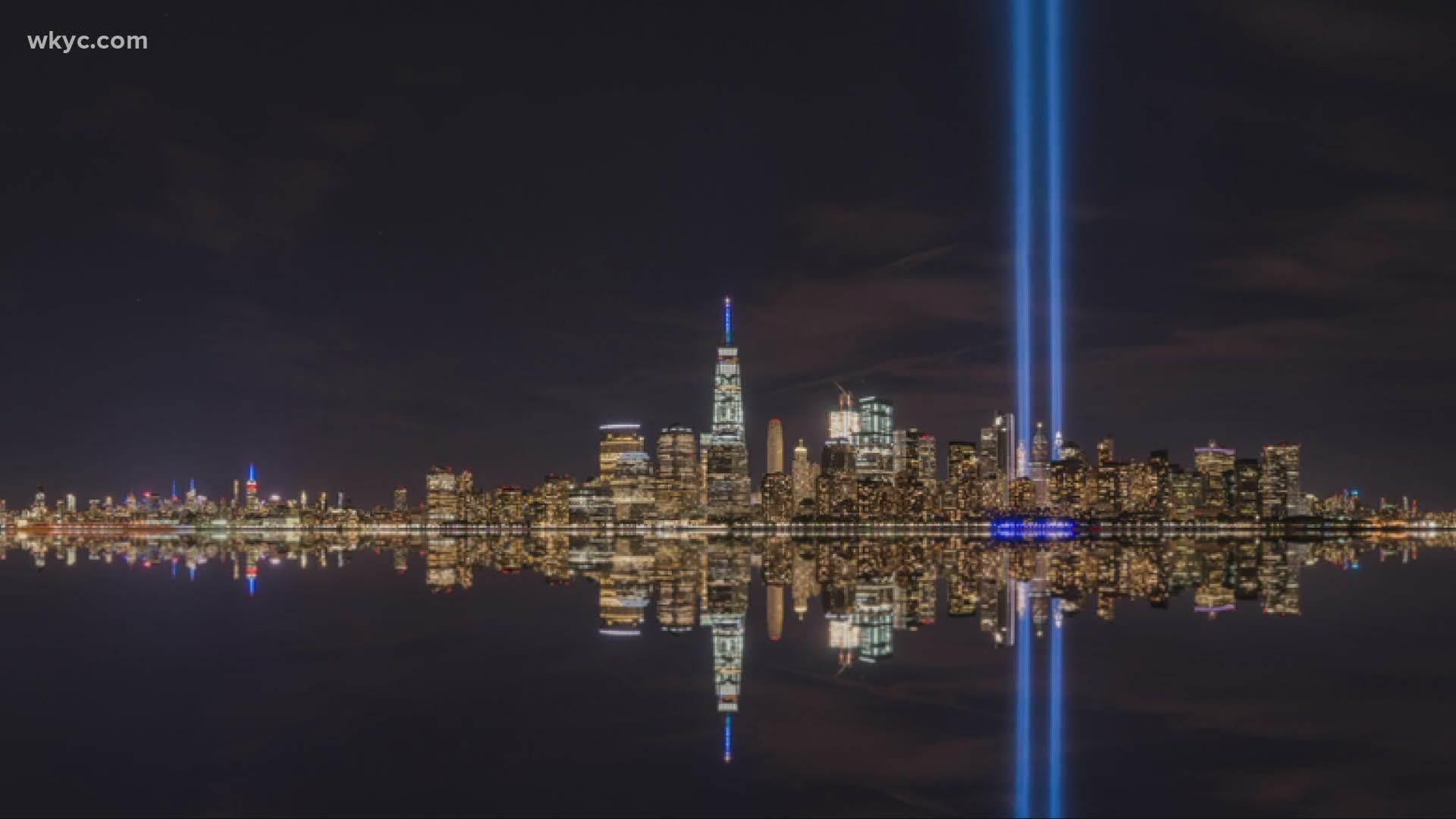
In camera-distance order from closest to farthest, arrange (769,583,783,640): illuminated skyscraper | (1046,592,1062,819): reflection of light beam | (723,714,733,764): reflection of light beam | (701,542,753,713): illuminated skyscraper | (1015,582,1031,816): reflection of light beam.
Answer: (1046,592,1062,819): reflection of light beam, (1015,582,1031,816): reflection of light beam, (723,714,733,764): reflection of light beam, (701,542,753,713): illuminated skyscraper, (769,583,783,640): illuminated skyscraper

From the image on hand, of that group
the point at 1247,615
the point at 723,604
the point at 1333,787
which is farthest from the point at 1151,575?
the point at 1333,787

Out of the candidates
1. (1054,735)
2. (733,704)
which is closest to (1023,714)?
(1054,735)

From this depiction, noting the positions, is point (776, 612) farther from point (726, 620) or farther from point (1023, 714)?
point (1023, 714)

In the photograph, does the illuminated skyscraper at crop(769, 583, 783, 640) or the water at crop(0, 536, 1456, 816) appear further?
the illuminated skyscraper at crop(769, 583, 783, 640)

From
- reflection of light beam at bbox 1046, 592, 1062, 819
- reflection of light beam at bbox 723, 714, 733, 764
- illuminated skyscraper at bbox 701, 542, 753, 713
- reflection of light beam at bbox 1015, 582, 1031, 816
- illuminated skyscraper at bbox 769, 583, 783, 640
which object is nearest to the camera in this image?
reflection of light beam at bbox 1046, 592, 1062, 819

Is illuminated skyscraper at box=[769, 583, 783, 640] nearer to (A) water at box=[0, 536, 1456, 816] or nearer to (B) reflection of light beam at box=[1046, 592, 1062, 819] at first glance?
(A) water at box=[0, 536, 1456, 816]

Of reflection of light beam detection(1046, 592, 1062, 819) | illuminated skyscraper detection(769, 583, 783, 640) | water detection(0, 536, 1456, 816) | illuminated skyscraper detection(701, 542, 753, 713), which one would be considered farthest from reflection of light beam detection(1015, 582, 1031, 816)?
illuminated skyscraper detection(769, 583, 783, 640)

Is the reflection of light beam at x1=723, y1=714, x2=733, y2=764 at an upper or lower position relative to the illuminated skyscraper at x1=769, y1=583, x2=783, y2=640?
lower
